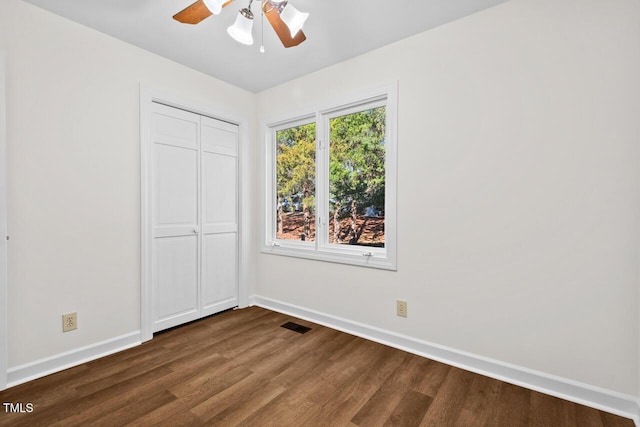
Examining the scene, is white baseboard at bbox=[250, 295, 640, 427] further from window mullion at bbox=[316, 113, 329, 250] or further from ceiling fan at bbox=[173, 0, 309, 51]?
ceiling fan at bbox=[173, 0, 309, 51]

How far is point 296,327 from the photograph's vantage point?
9.02ft

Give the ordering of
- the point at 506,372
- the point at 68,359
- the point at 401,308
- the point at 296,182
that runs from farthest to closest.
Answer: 1. the point at 296,182
2. the point at 401,308
3. the point at 68,359
4. the point at 506,372

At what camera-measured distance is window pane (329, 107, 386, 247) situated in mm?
2586

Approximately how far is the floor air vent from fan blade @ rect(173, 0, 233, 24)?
7.94ft

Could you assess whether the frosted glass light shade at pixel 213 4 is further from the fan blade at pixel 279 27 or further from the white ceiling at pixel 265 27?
the white ceiling at pixel 265 27

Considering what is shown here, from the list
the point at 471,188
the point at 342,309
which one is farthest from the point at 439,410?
the point at 471,188

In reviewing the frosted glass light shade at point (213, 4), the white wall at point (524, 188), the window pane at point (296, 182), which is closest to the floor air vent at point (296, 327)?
the white wall at point (524, 188)

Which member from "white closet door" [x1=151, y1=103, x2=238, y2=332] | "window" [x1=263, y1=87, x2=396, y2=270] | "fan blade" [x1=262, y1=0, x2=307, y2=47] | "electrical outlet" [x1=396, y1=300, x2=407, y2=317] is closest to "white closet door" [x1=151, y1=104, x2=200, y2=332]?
A: "white closet door" [x1=151, y1=103, x2=238, y2=332]

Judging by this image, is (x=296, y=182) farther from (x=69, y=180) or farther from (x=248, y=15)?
(x=69, y=180)

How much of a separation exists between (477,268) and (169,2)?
268 centimetres

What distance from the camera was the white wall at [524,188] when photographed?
1.62m

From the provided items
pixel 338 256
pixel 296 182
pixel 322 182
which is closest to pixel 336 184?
pixel 322 182

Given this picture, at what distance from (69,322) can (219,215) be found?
144cm

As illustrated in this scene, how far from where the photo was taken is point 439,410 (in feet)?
5.35
